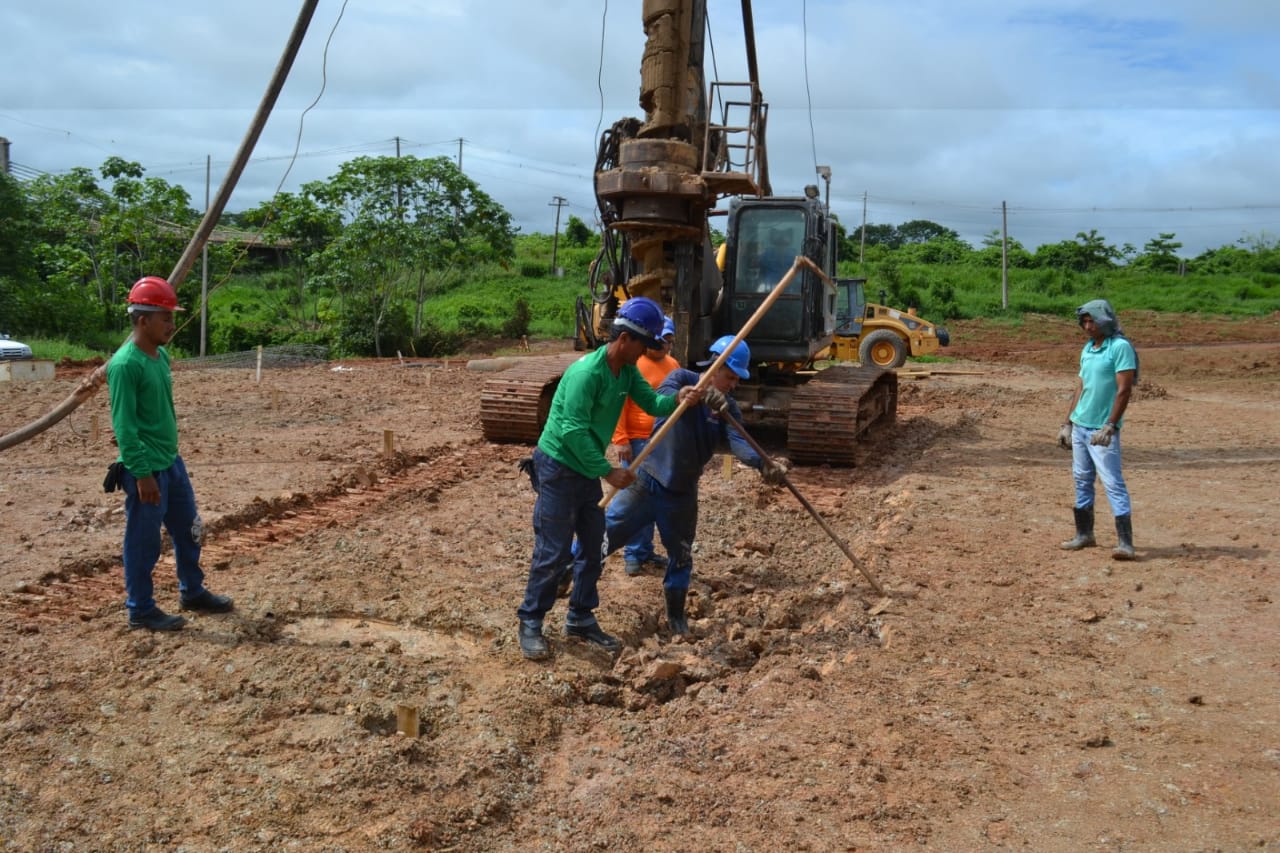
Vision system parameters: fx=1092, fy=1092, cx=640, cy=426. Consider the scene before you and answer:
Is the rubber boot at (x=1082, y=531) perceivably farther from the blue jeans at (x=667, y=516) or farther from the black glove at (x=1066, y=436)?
the blue jeans at (x=667, y=516)

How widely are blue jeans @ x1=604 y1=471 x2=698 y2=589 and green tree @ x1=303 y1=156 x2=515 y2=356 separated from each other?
68.1 feet

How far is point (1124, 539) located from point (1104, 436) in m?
0.75

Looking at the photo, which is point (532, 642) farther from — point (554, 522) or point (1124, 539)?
Result: point (1124, 539)

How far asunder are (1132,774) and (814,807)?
1310mm

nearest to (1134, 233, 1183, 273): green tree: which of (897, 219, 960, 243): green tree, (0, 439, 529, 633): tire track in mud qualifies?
(897, 219, 960, 243): green tree

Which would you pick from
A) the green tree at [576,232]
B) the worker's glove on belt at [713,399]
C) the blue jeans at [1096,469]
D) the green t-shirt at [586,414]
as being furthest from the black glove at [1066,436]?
the green tree at [576,232]

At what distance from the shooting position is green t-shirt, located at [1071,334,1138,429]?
7.29m

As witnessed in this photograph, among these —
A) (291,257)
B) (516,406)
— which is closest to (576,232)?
(291,257)

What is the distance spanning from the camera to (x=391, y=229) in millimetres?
25891

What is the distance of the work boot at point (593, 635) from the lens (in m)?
5.67

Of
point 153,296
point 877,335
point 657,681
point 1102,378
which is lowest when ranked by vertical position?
point 657,681

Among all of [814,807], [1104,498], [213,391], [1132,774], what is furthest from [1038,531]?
[213,391]

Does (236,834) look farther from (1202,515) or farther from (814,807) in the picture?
(1202,515)

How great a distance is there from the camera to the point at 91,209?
90.9 ft
